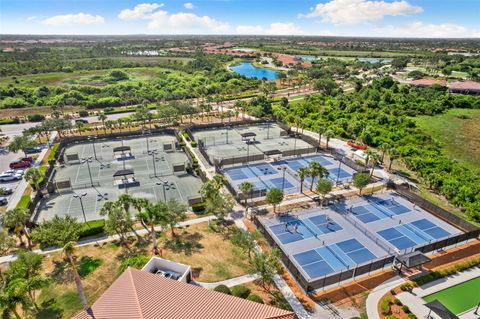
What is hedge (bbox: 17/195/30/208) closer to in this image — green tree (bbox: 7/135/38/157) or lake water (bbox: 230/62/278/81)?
green tree (bbox: 7/135/38/157)

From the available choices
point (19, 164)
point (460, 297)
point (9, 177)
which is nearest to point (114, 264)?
point (9, 177)

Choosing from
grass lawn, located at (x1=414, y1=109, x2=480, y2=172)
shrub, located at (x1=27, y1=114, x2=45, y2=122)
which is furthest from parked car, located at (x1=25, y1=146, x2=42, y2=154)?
grass lawn, located at (x1=414, y1=109, x2=480, y2=172)

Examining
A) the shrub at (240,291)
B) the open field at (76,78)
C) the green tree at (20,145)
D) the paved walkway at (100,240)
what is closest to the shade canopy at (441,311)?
the shrub at (240,291)

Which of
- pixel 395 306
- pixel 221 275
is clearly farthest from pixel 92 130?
pixel 395 306

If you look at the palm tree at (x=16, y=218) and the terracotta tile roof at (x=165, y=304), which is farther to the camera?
the palm tree at (x=16, y=218)

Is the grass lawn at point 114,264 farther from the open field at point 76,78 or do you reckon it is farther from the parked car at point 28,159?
the open field at point 76,78

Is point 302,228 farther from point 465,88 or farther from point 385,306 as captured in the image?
point 465,88

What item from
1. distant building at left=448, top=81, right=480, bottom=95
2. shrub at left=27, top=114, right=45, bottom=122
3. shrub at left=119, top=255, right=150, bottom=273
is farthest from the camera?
distant building at left=448, top=81, right=480, bottom=95
